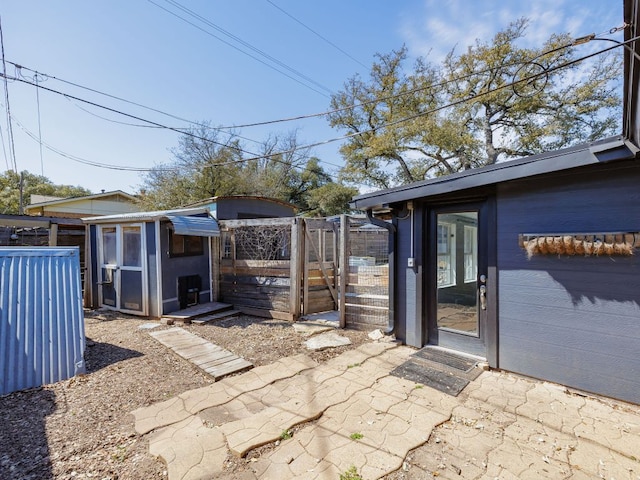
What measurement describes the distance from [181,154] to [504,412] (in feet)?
58.0

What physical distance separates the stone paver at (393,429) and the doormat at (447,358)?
0.69ft

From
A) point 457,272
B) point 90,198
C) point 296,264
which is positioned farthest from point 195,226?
point 90,198

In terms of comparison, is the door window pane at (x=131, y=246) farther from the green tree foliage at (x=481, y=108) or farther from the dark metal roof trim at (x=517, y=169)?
the green tree foliage at (x=481, y=108)

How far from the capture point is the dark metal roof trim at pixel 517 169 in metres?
2.54

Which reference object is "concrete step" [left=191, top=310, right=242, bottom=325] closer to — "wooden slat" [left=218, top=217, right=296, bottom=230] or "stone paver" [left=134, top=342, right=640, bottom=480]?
"wooden slat" [left=218, top=217, right=296, bottom=230]

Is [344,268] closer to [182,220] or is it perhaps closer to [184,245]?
[182,220]

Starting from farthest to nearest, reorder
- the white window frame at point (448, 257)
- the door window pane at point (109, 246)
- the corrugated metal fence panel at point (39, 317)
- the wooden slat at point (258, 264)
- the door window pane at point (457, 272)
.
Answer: the door window pane at point (109, 246) < the wooden slat at point (258, 264) < the white window frame at point (448, 257) < the door window pane at point (457, 272) < the corrugated metal fence panel at point (39, 317)

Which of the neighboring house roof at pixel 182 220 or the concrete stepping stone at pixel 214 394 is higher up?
the neighboring house roof at pixel 182 220

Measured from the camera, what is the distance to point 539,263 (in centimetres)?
311

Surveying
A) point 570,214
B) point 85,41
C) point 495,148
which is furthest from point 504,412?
point 495,148

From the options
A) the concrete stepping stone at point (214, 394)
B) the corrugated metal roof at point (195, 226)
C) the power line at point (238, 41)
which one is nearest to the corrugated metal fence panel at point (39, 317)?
the concrete stepping stone at point (214, 394)

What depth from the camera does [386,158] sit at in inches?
712

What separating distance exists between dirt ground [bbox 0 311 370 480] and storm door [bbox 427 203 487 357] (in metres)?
1.25

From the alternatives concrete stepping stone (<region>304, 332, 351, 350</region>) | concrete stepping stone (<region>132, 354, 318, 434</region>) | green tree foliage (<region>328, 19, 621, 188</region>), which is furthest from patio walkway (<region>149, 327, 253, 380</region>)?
green tree foliage (<region>328, 19, 621, 188</region>)
